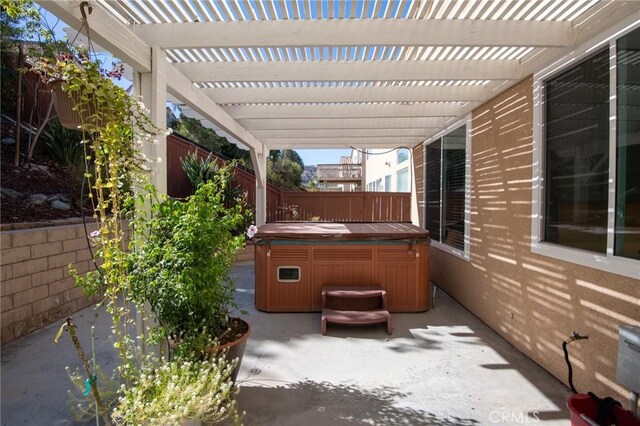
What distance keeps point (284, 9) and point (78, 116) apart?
156cm

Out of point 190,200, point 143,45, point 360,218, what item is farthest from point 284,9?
point 360,218

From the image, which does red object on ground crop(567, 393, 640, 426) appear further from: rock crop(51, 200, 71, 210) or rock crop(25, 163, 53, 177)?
rock crop(25, 163, 53, 177)

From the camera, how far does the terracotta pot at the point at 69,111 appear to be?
1.96m

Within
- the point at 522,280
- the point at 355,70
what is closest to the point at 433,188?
the point at 522,280

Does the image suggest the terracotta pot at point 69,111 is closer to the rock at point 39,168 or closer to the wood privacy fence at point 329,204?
the rock at point 39,168

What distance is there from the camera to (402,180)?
1027cm

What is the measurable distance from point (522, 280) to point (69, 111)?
12.4 ft

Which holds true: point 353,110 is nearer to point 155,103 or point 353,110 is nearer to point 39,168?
point 155,103

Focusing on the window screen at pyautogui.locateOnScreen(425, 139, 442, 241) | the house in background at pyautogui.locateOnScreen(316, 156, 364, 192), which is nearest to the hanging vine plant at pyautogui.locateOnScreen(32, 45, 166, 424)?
the window screen at pyautogui.locateOnScreen(425, 139, 442, 241)

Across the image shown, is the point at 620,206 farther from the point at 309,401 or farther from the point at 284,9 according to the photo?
the point at 284,9

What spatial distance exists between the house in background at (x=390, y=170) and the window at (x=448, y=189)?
Result: 1.64 m

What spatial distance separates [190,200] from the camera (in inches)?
96.2

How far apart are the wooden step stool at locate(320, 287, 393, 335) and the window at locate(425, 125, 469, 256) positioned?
142 cm

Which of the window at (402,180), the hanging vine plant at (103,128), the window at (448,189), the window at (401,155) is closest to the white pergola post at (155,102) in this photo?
the hanging vine plant at (103,128)
